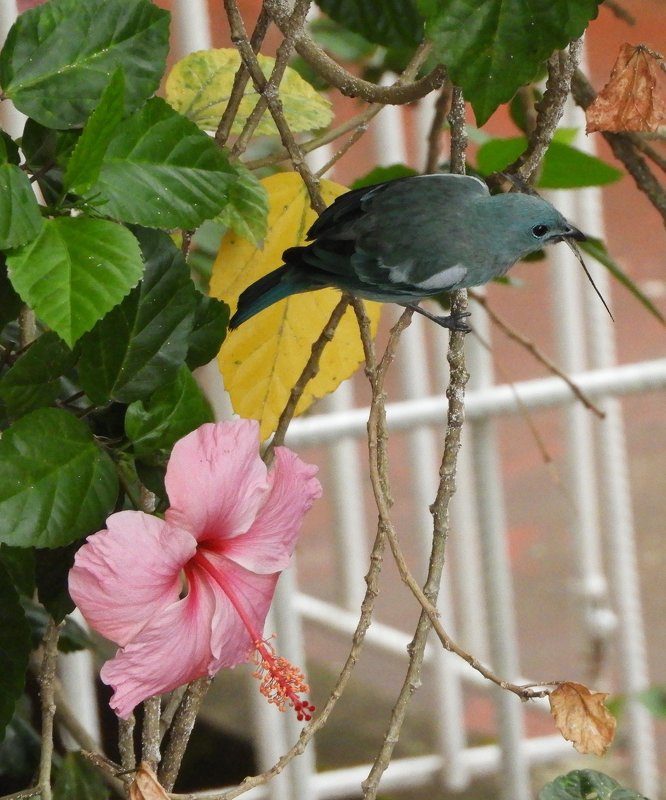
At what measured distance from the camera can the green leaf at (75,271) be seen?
423 mm

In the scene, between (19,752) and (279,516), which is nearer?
(279,516)

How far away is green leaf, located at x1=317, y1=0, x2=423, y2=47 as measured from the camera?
70 cm

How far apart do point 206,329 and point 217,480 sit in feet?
0.32

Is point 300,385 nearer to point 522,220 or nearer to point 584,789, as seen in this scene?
point 522,220

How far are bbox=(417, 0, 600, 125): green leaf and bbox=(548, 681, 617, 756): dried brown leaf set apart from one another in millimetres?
253

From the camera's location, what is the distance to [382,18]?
2.31ft

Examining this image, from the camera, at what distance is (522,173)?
1.85 ft

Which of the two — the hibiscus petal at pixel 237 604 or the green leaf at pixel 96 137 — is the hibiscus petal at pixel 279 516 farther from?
the green leaf at pixel 96 137

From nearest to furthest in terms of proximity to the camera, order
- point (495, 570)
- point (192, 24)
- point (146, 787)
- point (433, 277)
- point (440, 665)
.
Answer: point (146, 787) < point (433, 277) < point (192, 24) < point (495, 570) < point (440, 665)

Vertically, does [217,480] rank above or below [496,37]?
below

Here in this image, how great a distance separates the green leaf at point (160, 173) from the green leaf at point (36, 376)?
0.20ft

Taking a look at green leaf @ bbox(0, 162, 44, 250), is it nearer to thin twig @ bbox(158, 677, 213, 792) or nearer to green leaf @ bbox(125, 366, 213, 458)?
green leaf @ bbox(125, 366, 213, 458)

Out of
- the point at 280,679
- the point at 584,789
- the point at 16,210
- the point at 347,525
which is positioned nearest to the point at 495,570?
the point at 347,525

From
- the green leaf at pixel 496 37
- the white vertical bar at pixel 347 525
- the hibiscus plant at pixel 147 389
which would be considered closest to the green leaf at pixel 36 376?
the hibiscus plant at pixel 147 389
